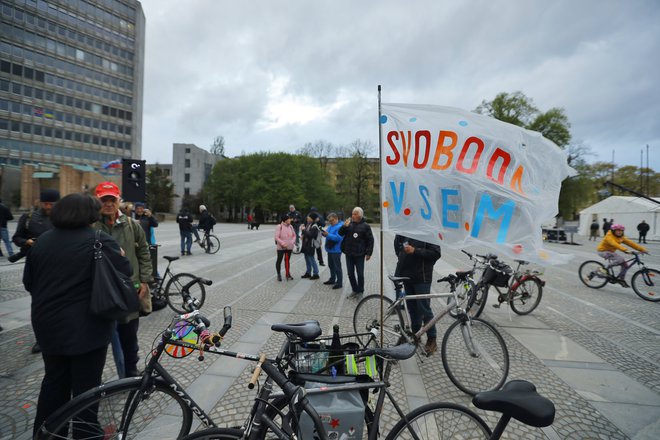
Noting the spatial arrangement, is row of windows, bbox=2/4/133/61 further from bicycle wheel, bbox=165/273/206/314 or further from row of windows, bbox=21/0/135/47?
Result: bicycle wheel, bbox=165/273/206/314

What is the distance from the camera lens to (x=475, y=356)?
3.23 meters

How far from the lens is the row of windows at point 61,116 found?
52.0 meters

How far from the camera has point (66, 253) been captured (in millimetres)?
1837

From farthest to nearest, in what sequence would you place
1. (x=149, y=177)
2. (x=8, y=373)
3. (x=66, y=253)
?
(x=149, y=177)
(x=8, y=373)
(x=66, y=253)

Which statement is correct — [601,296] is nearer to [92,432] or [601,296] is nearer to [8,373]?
[92,432]

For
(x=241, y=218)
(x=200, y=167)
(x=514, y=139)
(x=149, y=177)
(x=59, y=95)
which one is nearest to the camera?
(x=514, y=139)

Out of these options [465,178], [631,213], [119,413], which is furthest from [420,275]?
[631,213]

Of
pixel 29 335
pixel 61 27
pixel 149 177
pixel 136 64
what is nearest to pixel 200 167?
pixel 149 177

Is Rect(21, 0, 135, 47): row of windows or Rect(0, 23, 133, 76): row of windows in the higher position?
Rect(21, 0, 135, 47): row of windows

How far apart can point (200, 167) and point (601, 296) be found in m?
73.1

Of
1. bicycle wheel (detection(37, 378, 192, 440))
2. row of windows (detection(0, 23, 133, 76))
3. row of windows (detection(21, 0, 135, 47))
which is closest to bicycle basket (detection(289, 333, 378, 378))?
bicycle wheel (detection(37, 378, 192, 440))

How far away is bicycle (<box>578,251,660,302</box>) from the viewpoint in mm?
6941

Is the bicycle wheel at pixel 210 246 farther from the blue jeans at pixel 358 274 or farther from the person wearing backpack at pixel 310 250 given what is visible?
the blue jeans at pixel 358 274

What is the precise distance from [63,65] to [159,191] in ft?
105
